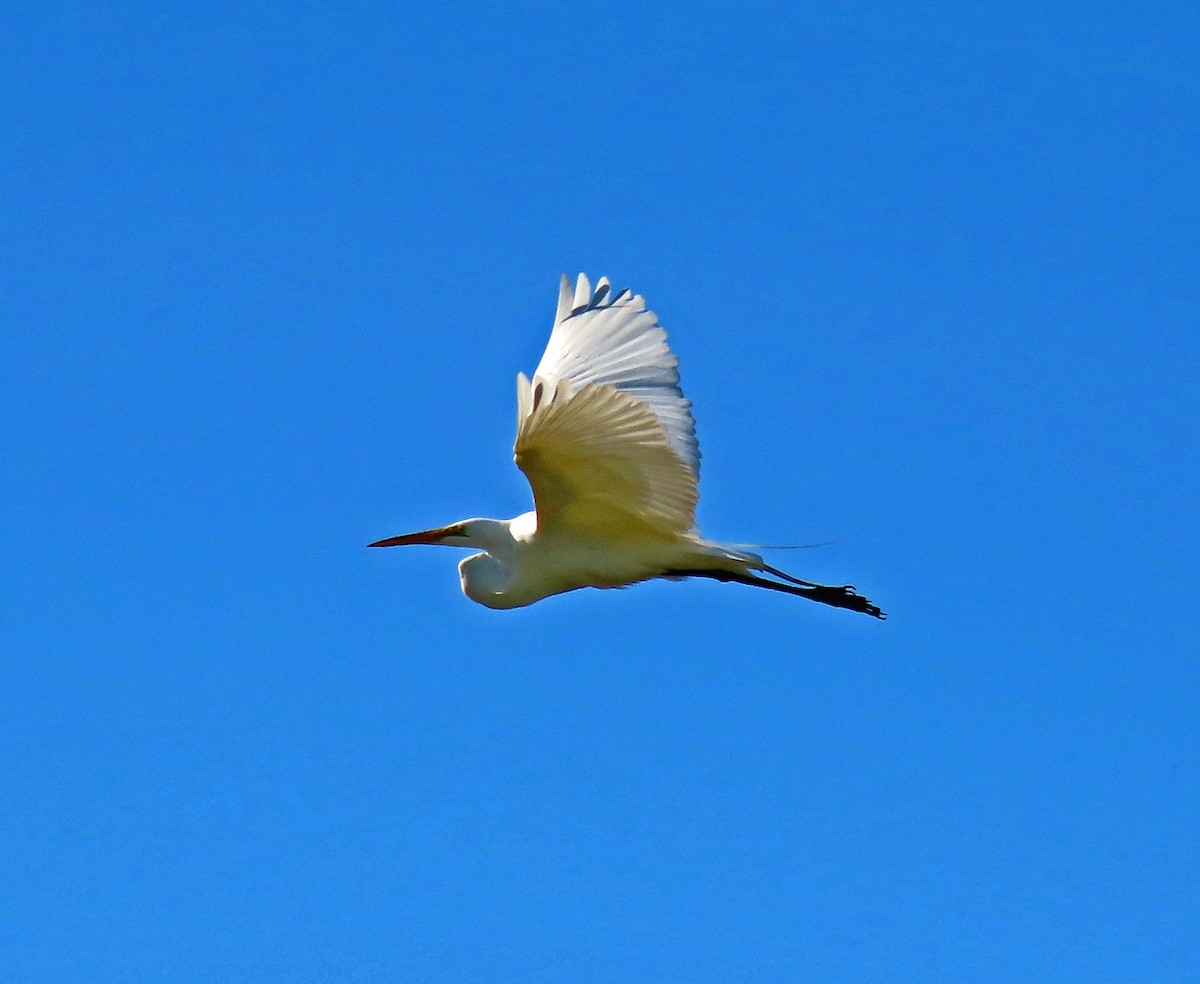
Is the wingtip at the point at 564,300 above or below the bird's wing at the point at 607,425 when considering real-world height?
above

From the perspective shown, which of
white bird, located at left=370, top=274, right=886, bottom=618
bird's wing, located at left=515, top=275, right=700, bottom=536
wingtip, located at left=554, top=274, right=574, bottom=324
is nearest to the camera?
bird's wing, located at left=515, top=275, right=700, bottom=536

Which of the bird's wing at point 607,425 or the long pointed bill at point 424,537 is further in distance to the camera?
the long pointed bill at point 424,537

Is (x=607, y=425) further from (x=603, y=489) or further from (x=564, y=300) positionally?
(x=564, y=300)

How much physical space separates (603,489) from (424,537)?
202 cm

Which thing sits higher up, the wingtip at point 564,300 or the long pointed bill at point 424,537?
the wingtip at point 564,300

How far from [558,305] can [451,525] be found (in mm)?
1585

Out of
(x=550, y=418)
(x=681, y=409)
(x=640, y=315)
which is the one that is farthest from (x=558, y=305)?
(x=550, y=418)

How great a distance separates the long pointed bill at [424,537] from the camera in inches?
438

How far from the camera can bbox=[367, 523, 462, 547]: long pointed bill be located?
36.5 ft

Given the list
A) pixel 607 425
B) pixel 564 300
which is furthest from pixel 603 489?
pixel 564 300

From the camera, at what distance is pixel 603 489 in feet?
32.1

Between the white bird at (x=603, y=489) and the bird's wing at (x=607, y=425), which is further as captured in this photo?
the white bird at (x=603, y=489)

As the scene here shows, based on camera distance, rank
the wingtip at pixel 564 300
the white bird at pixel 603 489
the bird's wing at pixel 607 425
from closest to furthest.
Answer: the bird's wing at pixel 607 425 → the white bird at pixel 603 489 → the wingtip at pixel 564 300

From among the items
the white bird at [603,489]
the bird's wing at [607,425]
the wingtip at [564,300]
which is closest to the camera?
the bird's wing at [607,425]
